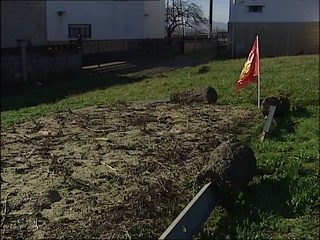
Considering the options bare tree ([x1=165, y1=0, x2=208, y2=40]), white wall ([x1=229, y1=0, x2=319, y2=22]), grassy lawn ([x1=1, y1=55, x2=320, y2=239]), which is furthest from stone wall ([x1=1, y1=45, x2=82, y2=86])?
bare tree ([x1=165, y1=0, x2=208, y2=40])

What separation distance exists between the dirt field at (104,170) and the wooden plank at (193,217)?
29 cm

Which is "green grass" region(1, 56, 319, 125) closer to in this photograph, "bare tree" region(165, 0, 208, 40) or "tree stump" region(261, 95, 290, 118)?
"tree stump" region(261, 95, 290, 118)

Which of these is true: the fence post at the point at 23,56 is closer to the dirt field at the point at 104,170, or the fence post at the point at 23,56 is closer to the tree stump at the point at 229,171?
the dirt field at the point at 104,170

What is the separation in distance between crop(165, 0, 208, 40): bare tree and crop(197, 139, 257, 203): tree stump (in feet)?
4.68

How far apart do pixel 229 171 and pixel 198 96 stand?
180 inches

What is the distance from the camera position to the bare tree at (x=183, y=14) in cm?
156

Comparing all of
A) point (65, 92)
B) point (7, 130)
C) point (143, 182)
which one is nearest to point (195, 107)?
point (7, 130)

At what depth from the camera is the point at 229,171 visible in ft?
10.5

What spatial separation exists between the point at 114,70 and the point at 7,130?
1242cm

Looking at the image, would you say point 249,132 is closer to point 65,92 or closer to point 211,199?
point 211,199

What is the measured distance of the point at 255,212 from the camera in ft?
10.1

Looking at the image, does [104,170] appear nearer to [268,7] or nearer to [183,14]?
[268,7]

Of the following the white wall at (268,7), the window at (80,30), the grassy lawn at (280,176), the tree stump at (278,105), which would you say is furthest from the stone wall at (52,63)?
the white wall at (268,7)

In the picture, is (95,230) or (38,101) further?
(38,101)
